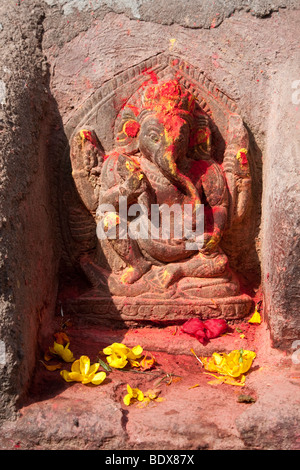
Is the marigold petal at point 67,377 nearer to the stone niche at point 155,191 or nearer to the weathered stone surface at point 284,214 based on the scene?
the stone niche at point 155,191

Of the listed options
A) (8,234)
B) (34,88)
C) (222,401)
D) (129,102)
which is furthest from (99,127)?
(222,401)

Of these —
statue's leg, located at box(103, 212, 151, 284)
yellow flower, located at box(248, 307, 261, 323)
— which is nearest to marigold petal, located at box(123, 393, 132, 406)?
statue's leg, located at box(103, 212, 151, 284)

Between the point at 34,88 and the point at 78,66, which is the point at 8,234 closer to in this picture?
the point at 34,88

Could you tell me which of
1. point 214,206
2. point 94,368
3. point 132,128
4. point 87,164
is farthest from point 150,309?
point 132,128

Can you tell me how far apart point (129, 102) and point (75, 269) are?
0.93 metres

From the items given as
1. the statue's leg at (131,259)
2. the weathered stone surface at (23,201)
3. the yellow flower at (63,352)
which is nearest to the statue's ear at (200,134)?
the statue's leg at (131,259)

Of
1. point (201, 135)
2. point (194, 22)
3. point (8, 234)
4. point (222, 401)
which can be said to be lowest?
point (222, 401)

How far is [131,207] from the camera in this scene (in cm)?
290

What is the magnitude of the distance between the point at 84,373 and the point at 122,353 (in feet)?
0.79

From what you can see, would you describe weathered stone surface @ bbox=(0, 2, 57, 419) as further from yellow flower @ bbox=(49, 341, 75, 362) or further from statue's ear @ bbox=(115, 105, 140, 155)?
statue's ear @ bbox=(115, 105, 140, 155)

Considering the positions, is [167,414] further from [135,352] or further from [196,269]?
[196,269]

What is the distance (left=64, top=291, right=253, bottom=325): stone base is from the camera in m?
2.89

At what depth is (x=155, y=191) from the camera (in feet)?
9.46

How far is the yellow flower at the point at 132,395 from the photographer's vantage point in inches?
92.9
